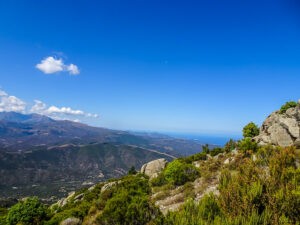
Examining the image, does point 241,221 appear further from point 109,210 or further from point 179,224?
point 109,210

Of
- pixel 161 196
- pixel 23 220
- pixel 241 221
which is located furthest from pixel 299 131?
pixel 23 220

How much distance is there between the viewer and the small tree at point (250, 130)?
160 ft

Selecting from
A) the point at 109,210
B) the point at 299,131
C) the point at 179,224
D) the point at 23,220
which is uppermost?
the point at 299,131

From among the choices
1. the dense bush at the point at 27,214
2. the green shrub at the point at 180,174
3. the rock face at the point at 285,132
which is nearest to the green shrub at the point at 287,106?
the rock face at the point at 285,132

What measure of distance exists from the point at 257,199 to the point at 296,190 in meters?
1.82

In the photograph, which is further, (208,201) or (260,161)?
(260,161)

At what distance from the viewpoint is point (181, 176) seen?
2962cm

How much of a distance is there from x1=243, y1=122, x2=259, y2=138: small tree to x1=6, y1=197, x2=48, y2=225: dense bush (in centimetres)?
4236

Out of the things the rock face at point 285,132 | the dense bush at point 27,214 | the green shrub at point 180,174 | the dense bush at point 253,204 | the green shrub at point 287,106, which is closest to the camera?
the dense bush at point 253,204

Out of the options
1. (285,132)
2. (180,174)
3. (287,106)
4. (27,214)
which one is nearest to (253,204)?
(180,174)

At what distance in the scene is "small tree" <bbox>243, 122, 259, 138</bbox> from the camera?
160 ft

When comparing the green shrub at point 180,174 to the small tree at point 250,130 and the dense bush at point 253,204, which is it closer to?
the dense bush at point 253,204

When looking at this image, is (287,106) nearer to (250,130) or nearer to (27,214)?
(250,130)

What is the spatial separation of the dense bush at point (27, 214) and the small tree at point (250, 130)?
139 feet
